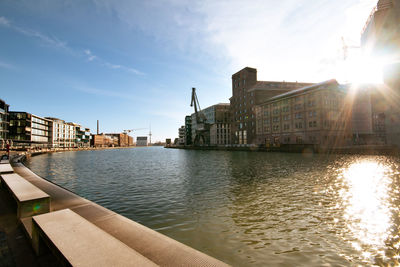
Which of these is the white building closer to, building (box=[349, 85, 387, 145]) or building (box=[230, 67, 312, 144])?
building (box=[230, 67, 312, 144])

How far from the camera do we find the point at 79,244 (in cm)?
339

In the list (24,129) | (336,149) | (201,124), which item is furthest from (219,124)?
(24,129)

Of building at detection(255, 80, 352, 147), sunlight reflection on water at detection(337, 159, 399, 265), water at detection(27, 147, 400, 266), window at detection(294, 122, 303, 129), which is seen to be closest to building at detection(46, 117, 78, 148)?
building at detection(255, 80, 352, 147)

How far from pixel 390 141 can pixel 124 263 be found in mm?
72167

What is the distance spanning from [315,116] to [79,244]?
78.4m

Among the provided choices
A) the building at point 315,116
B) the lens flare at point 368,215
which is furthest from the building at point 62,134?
the lens flare at point 368,215

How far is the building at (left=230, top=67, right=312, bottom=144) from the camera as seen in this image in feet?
341

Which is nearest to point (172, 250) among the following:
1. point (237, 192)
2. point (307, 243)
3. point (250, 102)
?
point (307, 243)

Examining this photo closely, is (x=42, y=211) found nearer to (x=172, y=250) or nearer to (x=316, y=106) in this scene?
(x=172, y=250)

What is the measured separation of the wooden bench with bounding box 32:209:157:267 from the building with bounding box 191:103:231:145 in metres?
149

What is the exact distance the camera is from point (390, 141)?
5362 centimetres

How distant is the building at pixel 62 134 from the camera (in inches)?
5586

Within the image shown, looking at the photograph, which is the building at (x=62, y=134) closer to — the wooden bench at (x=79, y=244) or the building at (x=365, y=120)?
the wooden bench at (x=79, y=244)

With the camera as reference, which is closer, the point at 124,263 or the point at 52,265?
the point at 124,263
